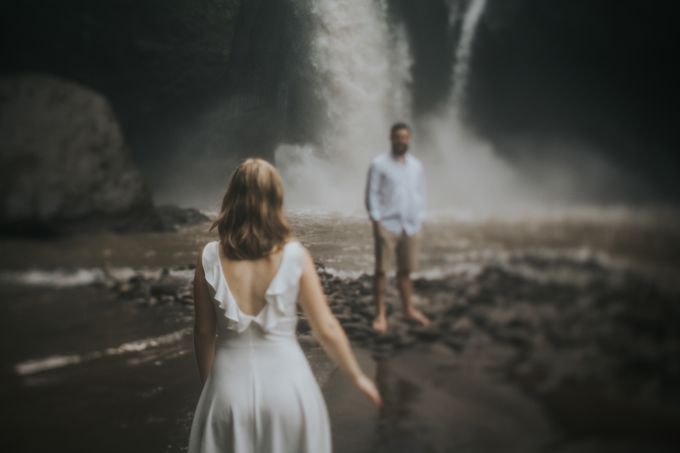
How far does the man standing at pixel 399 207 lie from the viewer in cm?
277

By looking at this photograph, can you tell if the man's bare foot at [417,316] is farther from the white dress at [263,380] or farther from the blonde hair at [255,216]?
the blonde hair at [255,216]

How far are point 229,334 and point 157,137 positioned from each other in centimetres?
165

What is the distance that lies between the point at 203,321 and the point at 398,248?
1.05m

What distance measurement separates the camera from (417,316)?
2.78m

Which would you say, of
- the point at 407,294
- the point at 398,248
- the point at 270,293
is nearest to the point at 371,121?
the point at 398,248

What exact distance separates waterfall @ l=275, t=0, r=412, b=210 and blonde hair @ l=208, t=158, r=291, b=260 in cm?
83

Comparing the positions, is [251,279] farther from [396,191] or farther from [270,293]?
[396,191]

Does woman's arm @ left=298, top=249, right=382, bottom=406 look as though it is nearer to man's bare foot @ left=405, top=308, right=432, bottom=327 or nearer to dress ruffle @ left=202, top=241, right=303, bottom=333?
dress ruffle @ left=202, top=241, right=303, bottom=333

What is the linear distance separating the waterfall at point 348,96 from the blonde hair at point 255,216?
0.83 m

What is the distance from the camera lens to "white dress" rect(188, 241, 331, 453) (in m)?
2.13

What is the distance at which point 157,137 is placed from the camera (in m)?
3.38

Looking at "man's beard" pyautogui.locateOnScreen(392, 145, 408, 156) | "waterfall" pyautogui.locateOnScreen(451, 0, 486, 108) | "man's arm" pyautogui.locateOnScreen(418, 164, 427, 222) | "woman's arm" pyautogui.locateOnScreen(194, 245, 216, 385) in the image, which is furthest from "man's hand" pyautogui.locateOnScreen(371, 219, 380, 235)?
"woman's arm" pyautogui.locateOnScreen(194, 245, 216, 385)

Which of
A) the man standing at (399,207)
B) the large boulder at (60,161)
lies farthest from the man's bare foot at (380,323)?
the large boulder at (60,161)

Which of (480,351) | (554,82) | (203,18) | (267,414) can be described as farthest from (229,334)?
(203,18)
